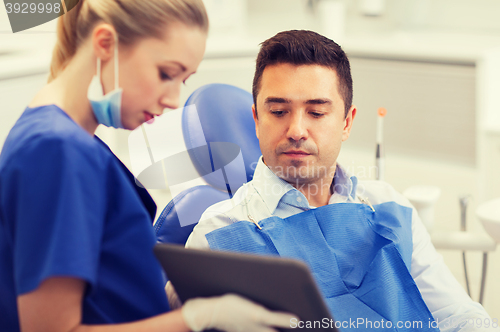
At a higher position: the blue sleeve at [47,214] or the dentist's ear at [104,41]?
the dentist's ear at [104,41]

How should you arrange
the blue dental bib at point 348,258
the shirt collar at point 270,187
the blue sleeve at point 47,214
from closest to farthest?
1. the blue sleeve at point 47,214
2. the blue dental bib at point 348,258
3. the shirt collar at point 270,187

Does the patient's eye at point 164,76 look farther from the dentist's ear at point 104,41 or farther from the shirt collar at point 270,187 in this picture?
the shirt collar at point 270,187

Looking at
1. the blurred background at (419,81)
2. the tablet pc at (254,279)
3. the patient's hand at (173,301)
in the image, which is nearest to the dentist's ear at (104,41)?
the tablet pc at (254,279)

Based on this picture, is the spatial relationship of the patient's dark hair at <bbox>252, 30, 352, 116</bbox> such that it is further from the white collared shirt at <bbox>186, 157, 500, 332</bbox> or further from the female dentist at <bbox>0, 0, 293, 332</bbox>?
the female dentist at <bbox>0, 0, 293, 332</bbox>

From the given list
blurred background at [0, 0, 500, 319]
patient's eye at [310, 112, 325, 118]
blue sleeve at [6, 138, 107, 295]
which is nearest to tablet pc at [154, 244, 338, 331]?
blue sleeve at [6, 138, 107, 295]

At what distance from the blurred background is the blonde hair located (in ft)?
3.48

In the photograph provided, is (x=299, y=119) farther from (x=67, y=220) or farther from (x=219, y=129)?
(x=67, y=220)

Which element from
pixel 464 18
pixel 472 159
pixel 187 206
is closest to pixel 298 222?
pixel 187 206

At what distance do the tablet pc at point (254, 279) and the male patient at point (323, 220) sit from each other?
1.08ft

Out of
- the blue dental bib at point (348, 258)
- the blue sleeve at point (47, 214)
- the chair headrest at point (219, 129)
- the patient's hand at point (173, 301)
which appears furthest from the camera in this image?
the chair headrest at point (219, 129)

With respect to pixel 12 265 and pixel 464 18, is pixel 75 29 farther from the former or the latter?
pixel 464 18

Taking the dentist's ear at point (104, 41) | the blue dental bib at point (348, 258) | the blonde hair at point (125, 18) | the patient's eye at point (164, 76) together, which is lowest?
the blue dental bib at point (348, 258)

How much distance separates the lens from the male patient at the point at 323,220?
105 centimetres

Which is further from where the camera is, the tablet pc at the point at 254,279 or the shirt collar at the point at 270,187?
the shirt collar at the point at 270,187
